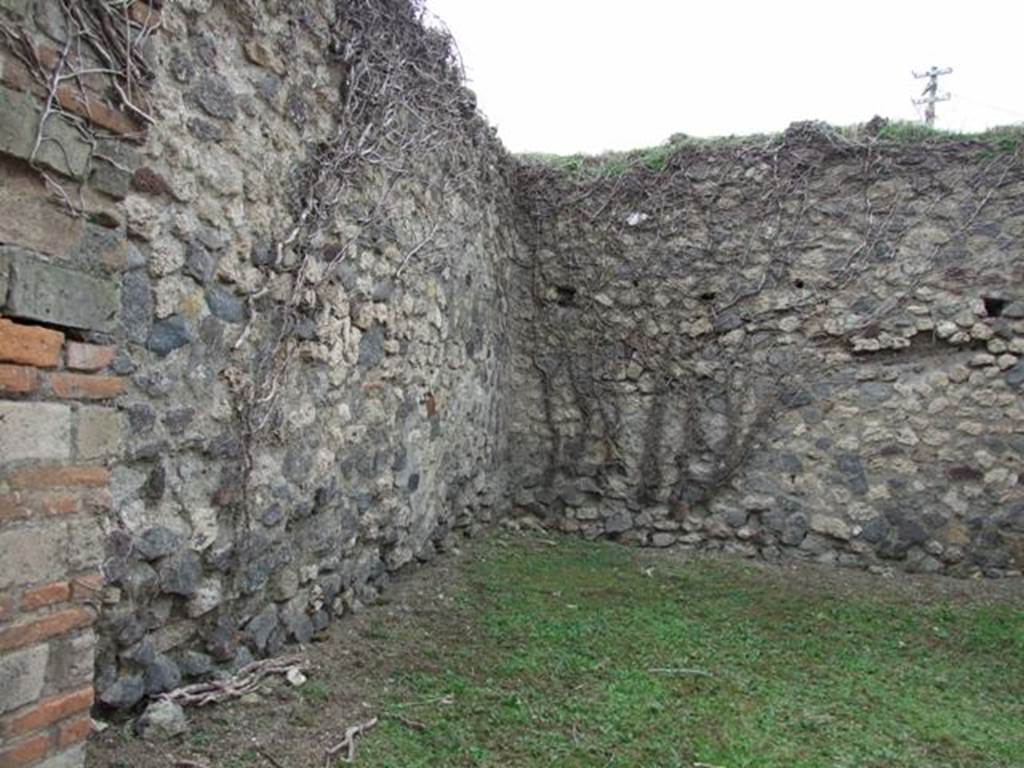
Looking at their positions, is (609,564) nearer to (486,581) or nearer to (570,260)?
(486,581)

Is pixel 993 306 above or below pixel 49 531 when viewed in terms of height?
above

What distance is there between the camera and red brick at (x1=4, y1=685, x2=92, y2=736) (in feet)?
5.08

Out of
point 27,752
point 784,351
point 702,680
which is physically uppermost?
point 784,351

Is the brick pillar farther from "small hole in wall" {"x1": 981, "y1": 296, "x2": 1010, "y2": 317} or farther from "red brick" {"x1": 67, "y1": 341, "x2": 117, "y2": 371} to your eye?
"small hole in wall" {"x1": 981, "y1": 296, "x2": 1010, "y2": 317}

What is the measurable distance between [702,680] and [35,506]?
2541 millimetres

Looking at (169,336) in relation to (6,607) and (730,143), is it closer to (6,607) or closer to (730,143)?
(6,607)

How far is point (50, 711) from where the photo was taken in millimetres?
1607

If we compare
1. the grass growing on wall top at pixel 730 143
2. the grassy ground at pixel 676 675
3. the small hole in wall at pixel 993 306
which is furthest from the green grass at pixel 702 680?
the grass growing on wall top at pixel 730 143

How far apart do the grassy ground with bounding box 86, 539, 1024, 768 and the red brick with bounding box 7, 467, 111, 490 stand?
1041 millimetres

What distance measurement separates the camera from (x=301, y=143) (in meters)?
3.23

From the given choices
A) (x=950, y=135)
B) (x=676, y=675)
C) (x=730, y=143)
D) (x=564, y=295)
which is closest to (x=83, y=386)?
(x=676, y=675)

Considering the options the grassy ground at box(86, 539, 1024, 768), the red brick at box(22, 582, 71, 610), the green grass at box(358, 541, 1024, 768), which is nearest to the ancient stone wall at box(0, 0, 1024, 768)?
the red brick at box(22, 582, 71, 610)

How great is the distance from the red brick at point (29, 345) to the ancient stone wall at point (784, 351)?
4393 millimetres

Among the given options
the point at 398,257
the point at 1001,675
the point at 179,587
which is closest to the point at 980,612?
the point at 1001,675
